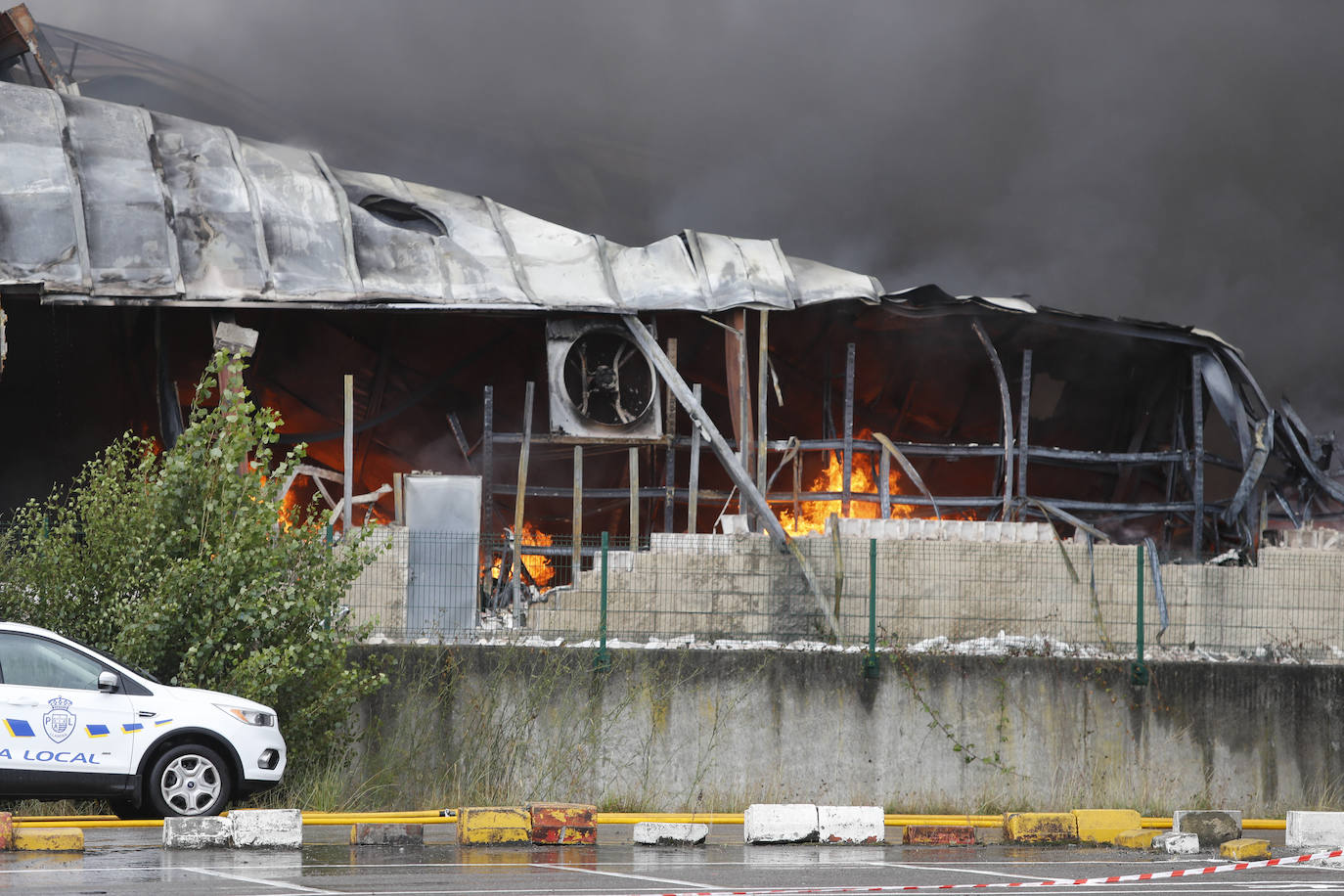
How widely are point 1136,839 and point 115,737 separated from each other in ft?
26.5

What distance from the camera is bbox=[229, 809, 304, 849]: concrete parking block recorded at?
10062 mm

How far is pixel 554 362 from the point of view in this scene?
21516 millimetres

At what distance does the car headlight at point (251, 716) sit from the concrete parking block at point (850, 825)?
14.5 ft

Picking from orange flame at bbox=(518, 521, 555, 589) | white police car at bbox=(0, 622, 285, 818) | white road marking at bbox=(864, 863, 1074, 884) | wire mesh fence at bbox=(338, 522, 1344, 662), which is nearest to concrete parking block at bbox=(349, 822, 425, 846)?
white police car at bbox=(0, 622, 285, 818)

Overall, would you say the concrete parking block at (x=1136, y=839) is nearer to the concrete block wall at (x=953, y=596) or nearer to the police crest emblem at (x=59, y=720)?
the concrete block wall at (x=953, y=596)

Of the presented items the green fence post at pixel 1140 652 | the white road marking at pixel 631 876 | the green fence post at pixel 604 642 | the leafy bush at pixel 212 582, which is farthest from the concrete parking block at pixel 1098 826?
the leafy bush at pixel 212 582

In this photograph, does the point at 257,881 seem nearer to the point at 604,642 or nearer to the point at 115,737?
the point at 115,737

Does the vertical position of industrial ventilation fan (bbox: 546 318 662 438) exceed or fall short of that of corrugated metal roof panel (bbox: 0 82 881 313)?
it falls short

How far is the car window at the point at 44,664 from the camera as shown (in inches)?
421

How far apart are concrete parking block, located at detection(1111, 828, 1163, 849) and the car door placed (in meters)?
7.91

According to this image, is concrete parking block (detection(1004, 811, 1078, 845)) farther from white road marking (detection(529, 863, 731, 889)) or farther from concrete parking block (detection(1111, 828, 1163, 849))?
white road marking (detection(529, 863, 731, 889))

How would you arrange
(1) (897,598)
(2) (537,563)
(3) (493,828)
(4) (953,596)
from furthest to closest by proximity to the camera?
(2) (537,563) < (4) (953,596) < (1) (897,598) < (3) (493,828)

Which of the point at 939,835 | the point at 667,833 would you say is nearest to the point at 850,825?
the point at 939,835

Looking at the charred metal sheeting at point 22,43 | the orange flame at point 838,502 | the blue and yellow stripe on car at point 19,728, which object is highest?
the charred metal sheeting at point 22,43
